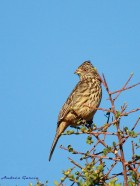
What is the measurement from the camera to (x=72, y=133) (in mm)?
4656

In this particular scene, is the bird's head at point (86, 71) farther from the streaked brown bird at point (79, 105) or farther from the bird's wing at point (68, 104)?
the bird's wing at point (68, 104)

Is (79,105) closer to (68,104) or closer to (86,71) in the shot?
(68,104)

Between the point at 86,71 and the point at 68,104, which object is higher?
the point at 86,71

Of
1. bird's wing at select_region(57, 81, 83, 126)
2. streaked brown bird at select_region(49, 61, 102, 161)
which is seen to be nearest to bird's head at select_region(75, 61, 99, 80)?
streaked brown bird at select_region(49, 61, 102, 161)

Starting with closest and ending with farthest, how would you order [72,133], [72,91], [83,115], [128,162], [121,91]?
[128,162] < [121,91] < [72,133] < [83,115] < [72,91]

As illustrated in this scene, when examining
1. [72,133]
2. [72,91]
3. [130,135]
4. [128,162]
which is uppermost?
[72,91]

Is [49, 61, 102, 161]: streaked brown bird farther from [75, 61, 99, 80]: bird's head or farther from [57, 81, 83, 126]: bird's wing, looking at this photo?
[75, 61, 99, 80]: bird's head

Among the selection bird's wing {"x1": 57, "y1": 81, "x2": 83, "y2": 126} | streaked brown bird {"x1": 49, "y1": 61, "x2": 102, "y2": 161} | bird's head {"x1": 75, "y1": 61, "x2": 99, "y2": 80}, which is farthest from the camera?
bird's head {"x1": 75, "y1": 61, "x2": 99, "y2": 80}

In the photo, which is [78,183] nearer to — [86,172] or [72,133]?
[86,172]

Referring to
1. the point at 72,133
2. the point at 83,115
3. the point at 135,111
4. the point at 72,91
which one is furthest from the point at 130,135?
the point at 72,91

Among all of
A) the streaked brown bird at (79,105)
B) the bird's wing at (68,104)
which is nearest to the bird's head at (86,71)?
the streaked brown bird at (79,105)

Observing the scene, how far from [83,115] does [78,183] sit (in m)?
5.50

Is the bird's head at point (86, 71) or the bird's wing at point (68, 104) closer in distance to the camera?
the bird's wing at point (68, 104)

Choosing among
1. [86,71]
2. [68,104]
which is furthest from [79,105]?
[86,71]
